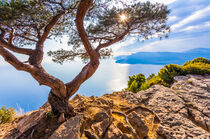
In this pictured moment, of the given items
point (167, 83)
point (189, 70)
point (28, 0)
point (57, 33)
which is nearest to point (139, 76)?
point (167, 83)

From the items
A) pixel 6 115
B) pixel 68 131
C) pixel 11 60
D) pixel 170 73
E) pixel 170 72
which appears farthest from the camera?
pixel 170 72

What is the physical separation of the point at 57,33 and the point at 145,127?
4.69 m

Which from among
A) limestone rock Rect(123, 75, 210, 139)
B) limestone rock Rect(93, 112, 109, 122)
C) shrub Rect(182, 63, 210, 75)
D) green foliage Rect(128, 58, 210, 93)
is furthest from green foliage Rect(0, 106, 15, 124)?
shrub Rect(182, 63, 210, 75)

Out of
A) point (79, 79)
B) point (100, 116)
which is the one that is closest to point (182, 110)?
point (100, 116)

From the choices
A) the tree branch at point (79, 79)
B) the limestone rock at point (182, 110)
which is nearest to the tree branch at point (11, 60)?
the tree branch at point (79, 79)

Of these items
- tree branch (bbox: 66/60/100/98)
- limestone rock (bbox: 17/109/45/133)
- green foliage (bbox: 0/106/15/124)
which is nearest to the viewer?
limestone rock (bbox: 17/109/45/133)

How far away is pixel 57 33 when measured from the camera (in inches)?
155

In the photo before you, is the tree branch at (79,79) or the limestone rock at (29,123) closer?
the limestone rock at (29,123)

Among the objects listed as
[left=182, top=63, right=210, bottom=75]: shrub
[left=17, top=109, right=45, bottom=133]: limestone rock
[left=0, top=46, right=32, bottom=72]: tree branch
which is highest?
[left=0, top=46, right=32, bottom=72]: tree branch

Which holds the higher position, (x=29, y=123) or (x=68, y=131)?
(x=29, y=123)

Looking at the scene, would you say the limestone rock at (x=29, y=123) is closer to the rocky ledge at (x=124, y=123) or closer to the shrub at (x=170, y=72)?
the rocky ledge at (x=124, y=123)

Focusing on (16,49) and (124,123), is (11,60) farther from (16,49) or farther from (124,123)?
(124,123)

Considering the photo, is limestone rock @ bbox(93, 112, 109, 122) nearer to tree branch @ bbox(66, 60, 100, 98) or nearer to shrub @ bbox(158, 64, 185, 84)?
tree branch @ bbox(66, 60, 100, 98)

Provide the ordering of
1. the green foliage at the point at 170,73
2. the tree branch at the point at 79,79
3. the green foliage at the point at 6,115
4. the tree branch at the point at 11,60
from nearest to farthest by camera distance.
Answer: the tree branch at the point at 11,60
the tree branch at the point at 79,79
the green foliage at the point at 6,115
the green foliage at the point at 170,73
